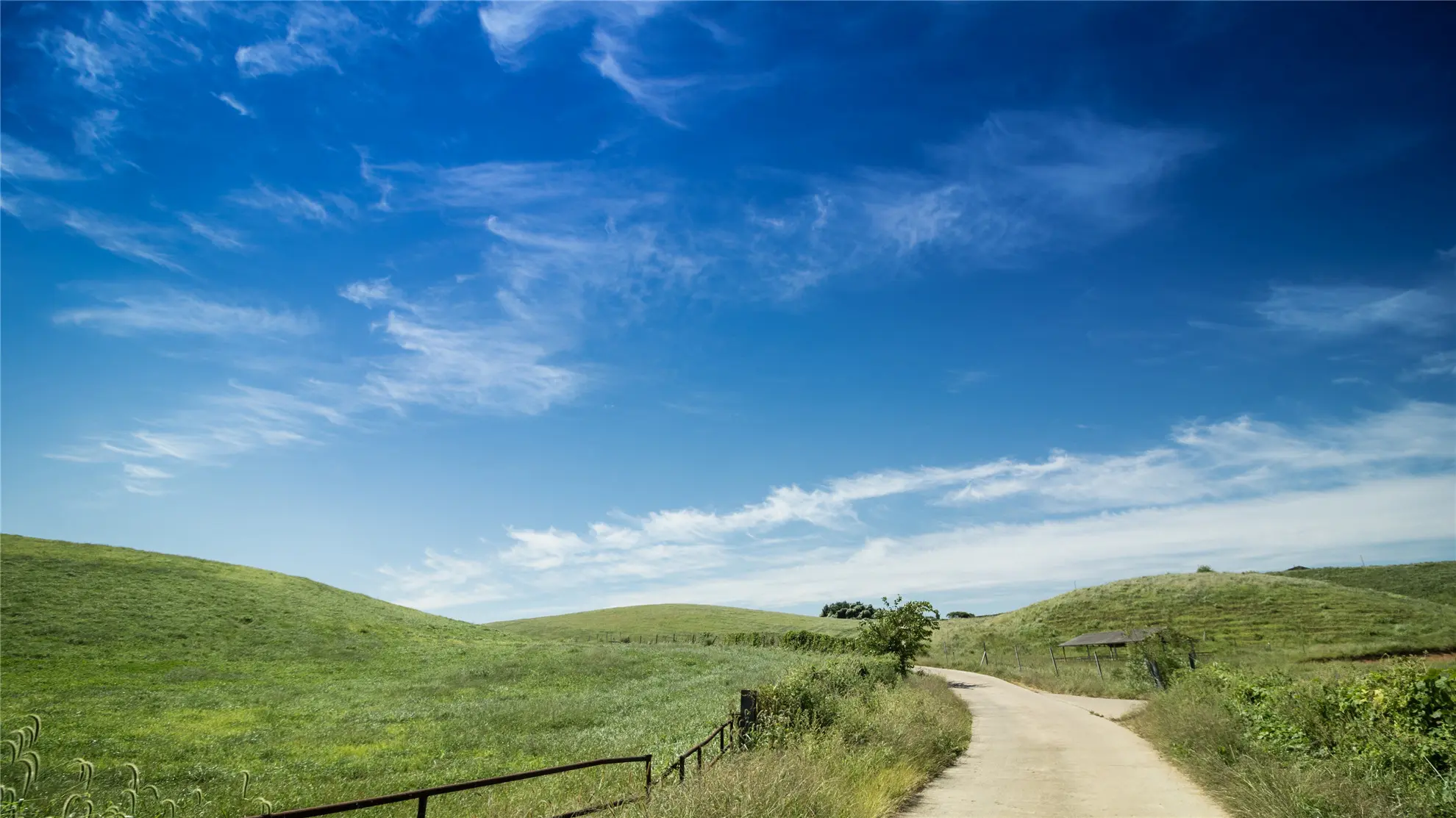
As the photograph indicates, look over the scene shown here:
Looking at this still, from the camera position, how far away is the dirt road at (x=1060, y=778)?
1126 cm

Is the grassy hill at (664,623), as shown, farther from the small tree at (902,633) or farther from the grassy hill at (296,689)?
the small tree at (902,633)

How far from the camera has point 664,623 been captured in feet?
355

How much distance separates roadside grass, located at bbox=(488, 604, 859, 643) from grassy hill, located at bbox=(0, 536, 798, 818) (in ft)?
111

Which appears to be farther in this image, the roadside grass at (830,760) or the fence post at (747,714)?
the fence post at (747,714)

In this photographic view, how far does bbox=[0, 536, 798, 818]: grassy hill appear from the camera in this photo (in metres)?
16.1

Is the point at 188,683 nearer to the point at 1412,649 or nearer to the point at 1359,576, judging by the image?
the point at 1412,649

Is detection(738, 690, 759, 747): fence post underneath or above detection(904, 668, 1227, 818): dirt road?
above

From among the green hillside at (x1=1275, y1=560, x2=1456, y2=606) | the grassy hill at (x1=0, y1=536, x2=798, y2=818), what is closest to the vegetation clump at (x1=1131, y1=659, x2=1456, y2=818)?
the grassy hill at (x1=0, y1=536, x2=798, y2=818)

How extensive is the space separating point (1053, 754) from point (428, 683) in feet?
103

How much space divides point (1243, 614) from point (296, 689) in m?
77.3

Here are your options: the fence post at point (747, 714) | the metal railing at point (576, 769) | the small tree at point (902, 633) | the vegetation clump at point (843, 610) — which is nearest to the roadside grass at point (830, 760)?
the fence post at point (747, 714)

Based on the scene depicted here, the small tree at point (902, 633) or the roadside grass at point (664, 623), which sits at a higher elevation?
the small tree at point (902, 633)

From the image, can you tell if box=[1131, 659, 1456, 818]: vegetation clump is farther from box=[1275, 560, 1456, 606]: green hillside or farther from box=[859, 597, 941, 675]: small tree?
A: box=[1275, 560, 1456, 606]: green hillside

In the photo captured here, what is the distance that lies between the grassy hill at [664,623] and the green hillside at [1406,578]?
66.5m
